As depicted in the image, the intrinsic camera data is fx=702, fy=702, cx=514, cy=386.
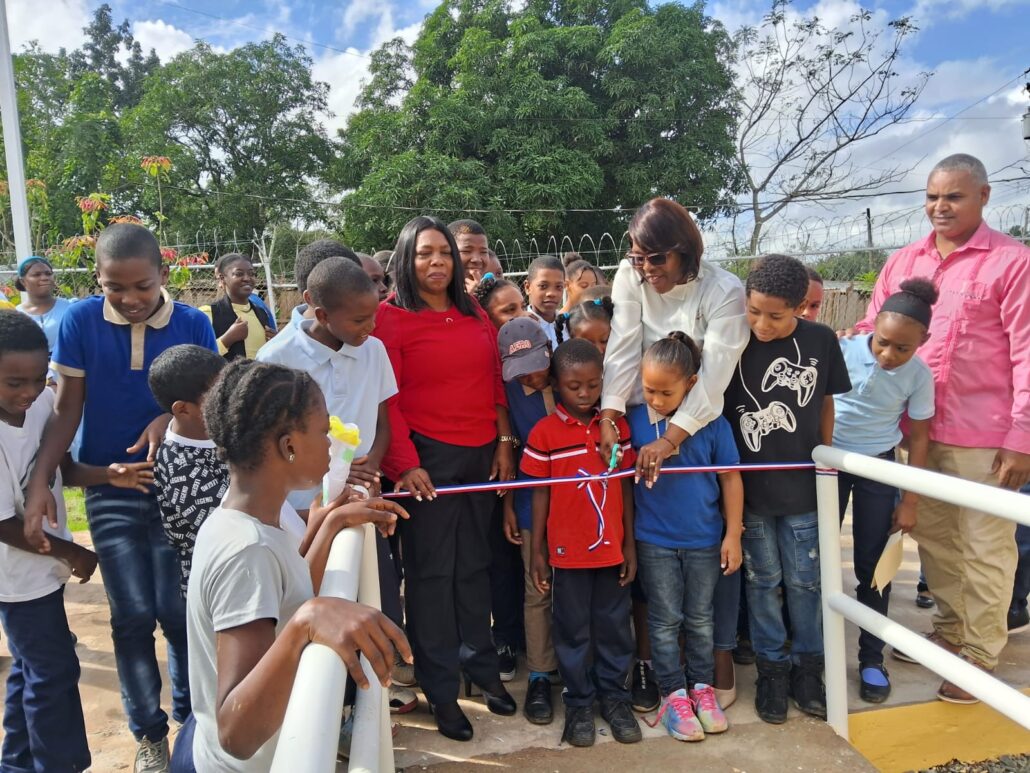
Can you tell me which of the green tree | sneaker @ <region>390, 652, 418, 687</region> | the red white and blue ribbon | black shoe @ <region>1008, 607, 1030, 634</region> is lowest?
black shoe @ <region>1008, 607, 1030, 634</region>

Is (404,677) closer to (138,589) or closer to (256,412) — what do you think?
(138,589)

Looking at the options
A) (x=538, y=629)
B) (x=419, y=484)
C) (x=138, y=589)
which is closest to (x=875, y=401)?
(x=538, y=629)

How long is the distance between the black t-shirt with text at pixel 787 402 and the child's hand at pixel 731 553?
17cm

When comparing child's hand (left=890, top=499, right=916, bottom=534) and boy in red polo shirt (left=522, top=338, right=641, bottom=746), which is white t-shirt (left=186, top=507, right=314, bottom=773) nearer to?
boy in red polo shirt (left=522, top=338, right=641, bottom=746)

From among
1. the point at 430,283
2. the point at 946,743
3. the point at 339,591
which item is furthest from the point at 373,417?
the point at 946,743

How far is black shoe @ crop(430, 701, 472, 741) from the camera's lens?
266 cm

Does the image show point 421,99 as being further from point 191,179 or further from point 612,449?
point 612,449

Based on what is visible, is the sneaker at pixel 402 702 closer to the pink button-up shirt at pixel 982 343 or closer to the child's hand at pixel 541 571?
the child's hand at pixel 541 571

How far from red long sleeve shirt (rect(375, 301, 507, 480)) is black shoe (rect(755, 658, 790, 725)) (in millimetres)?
1465

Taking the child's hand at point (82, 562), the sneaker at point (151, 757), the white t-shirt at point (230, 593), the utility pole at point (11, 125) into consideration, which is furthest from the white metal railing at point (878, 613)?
the utility pole at point (11, 125)

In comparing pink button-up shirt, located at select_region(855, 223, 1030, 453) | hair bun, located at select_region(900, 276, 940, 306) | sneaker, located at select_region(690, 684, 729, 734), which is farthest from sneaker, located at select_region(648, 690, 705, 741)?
hair bun, located at select_region(900, 276, 940, 306)

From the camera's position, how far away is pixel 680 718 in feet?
8.66

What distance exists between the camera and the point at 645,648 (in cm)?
297

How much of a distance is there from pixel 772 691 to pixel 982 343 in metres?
1.73
